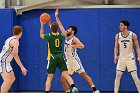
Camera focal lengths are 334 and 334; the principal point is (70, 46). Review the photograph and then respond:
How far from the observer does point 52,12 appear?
31.0 feet

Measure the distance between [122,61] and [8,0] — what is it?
3.93 m

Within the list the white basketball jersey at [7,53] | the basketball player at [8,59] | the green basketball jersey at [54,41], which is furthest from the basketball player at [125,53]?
the white basketball jersey at [7,53]

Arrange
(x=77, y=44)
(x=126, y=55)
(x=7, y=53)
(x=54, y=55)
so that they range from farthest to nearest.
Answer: (x=126, y=55) < (x=77, y=44) < (x=54, y=55) < (x=7, y=53)

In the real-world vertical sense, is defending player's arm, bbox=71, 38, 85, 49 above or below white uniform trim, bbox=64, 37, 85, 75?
above

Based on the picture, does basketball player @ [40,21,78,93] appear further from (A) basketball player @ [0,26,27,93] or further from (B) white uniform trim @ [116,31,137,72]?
(B) white uniform trim @ [116,31,137,72]

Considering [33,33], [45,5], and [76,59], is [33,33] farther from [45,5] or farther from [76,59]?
[76,59]

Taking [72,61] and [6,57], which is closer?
[6,57]

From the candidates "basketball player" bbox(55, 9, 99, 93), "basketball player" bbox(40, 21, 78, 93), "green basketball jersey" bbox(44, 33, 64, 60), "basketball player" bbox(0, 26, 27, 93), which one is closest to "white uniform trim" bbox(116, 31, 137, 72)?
"basketball player" bbox(55, 9, 99, 93)

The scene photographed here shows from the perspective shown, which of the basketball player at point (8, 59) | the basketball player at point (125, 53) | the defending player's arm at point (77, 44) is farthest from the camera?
the basketball player at point (125, 53)

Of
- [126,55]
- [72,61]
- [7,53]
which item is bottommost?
[72,61]

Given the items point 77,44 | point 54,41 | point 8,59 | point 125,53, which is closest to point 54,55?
point 54,41

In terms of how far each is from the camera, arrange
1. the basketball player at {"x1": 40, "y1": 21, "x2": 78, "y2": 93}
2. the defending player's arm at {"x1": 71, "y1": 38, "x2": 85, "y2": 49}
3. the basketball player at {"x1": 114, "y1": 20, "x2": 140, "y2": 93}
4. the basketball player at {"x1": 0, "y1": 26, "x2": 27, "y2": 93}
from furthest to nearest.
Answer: the basketball player at {"x1": 114, "y1": 20, "x2": 140, "y2": 93}, the defending player's arm at {"x1": 71, "y1": 38, "x2": 85, "y2": 49}, the basketball player at {"x1": 40, "y1": 21, "x2": 78, "y2": 93}, the basketball player at {"x1": 0, "y1": 26, "x2": 27, "y2": 93}

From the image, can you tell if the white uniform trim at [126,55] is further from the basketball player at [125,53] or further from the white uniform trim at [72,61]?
the white uniform trim at [72,61]

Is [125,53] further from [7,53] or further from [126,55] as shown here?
[7,53]
